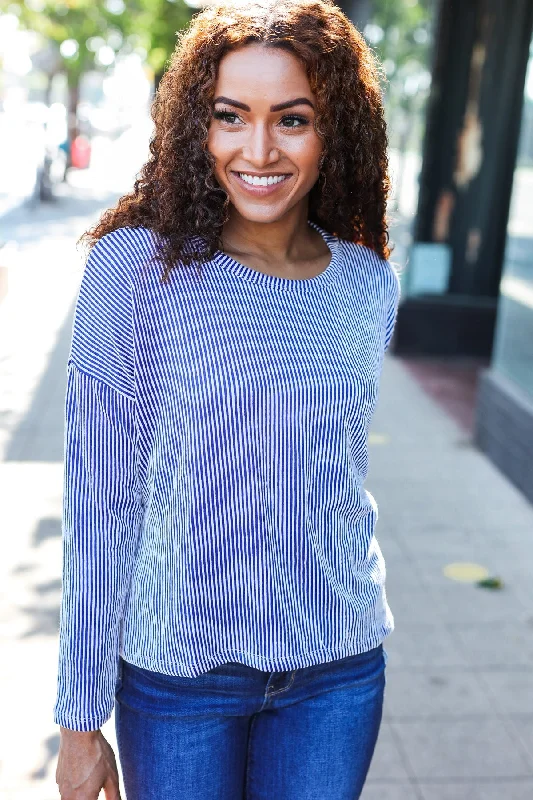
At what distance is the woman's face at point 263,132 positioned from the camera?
6.07 ft

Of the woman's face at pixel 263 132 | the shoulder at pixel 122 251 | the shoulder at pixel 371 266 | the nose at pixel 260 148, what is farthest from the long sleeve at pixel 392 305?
the shoulder at pixel 122 251

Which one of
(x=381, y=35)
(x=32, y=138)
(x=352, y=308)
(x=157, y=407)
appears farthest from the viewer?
(x=32, y=138)

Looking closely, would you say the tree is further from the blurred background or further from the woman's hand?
the woman's hand

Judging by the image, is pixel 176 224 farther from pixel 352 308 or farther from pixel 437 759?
pixel 437 759

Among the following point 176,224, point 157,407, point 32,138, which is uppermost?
point 176,224

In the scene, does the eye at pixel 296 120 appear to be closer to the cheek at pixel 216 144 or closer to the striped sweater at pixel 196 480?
the cheek at pixel 216 144

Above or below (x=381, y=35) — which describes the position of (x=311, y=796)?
below

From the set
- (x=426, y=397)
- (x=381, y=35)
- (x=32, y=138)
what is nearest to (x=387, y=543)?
(x=426, y=397)

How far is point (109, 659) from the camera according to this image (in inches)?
70.1

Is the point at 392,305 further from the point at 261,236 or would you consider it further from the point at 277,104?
the point at 277,104

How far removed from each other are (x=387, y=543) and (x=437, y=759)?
6.44 feet

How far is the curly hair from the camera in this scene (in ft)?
6.07

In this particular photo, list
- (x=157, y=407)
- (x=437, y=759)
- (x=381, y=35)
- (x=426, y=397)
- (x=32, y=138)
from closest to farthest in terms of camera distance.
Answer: (x=157, y=407), (x=437, y=759), (x=426, y=397), (x=381, y=35), (x=32, y=138)

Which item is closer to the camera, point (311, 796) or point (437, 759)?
point (311, 796)
